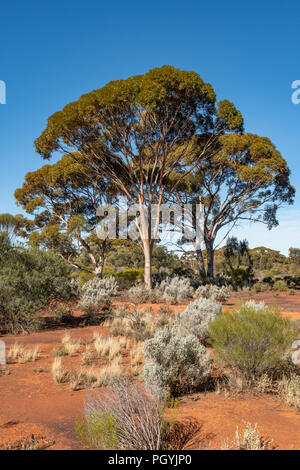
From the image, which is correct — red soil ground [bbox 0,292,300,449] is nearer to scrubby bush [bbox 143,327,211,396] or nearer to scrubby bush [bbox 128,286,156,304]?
scrubby bush [bbox 143,327,211,396]

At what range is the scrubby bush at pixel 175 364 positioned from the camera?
5480 mm

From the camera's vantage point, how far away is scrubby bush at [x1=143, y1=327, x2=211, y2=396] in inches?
216

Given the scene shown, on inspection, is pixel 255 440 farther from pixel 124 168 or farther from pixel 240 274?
pixel 240 274

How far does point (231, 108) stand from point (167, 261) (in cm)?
2459

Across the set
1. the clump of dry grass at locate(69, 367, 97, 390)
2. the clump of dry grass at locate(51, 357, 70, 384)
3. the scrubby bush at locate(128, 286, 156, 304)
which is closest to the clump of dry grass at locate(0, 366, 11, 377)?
the clump of dry grass at locate(51, 357, 70, 384)

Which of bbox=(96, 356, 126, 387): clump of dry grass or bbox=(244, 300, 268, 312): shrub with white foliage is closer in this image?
bbox=(96, 356, 126, 387): clump of dry grass

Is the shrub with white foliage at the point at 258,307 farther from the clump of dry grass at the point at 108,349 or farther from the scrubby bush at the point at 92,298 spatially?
the scrubby bush at the point at 92,298

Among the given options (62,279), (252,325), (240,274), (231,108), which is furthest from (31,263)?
(240,274)

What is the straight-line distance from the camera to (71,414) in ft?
15.8

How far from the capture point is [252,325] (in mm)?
5965

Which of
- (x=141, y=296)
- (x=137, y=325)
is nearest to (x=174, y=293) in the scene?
(x=141, y=296)

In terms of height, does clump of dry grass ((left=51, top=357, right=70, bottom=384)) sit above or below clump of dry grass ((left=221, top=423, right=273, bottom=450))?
below

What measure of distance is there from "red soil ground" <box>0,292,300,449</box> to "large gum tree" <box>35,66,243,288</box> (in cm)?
1448

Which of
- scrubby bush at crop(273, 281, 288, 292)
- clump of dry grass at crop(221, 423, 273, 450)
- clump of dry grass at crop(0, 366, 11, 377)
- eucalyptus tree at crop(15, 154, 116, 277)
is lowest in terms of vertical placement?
clump of dry grass at crop(0, 366, 11, 377)
